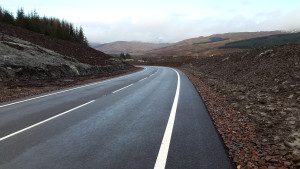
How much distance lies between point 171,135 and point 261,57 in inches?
907

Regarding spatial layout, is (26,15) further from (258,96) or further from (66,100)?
(258,96)

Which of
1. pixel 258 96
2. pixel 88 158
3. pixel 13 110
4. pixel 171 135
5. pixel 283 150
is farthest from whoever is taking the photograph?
pixel 258 96

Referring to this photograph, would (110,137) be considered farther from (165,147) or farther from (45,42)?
(45,42)

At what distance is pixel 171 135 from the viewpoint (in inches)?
356

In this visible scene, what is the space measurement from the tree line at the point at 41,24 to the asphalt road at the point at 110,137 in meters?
47.5

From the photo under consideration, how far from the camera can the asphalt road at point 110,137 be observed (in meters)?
6.84

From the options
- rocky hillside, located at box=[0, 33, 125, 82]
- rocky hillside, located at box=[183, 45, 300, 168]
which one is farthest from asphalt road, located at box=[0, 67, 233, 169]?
rocky hillside, located at box=[0, 33, 125, 82]

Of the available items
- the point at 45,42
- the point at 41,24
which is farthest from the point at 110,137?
the point at 41,24

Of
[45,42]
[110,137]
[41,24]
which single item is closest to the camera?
[110,137]

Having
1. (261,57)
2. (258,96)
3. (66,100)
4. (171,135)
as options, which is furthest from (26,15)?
(171,135)

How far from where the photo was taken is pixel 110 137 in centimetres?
888

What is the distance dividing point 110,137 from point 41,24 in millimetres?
60339

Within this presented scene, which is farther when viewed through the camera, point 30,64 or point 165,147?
point 30,64

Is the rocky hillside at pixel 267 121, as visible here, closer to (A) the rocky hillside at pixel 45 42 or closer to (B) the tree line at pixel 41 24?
(A) the rocky hillside at pixel 45 42
